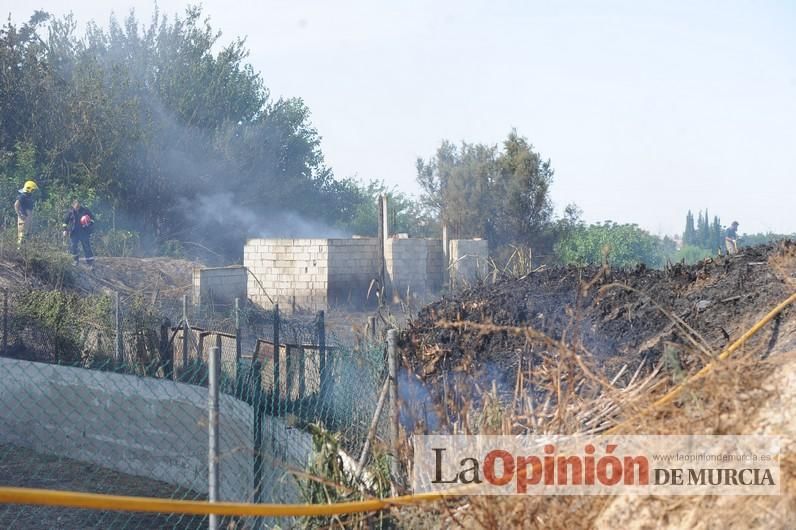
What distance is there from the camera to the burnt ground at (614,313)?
7.20 meters

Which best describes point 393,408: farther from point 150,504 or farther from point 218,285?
point 218,285

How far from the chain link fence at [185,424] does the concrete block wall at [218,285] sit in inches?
303

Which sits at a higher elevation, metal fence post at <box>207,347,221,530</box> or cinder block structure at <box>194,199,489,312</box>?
cinder block structure at <box>194,199,489,312</box>

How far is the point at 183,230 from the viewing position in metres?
27.3

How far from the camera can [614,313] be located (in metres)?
8.17

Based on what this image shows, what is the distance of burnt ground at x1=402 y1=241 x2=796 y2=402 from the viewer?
23.6ft

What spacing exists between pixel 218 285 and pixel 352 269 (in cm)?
353

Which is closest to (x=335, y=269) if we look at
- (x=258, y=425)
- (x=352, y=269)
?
(x=352, y=269)

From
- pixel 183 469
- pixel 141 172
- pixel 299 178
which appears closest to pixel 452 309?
pixel 183 469

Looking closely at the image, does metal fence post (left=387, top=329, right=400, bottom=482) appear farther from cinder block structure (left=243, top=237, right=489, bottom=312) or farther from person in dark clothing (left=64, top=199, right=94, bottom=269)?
cinder block structure (left=243, top=237, right=489, bottom=312)

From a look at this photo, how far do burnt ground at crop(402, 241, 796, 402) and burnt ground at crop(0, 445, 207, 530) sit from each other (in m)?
2.34

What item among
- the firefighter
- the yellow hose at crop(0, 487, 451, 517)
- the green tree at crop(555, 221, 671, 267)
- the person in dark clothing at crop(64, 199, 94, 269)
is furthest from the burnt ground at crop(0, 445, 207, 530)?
the green tree at crop(555, 221, 671, 267)

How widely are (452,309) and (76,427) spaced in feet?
Result: 14.0

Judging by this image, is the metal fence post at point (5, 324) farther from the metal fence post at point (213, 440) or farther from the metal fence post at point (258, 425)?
the metal fence post at point (213, 440)
